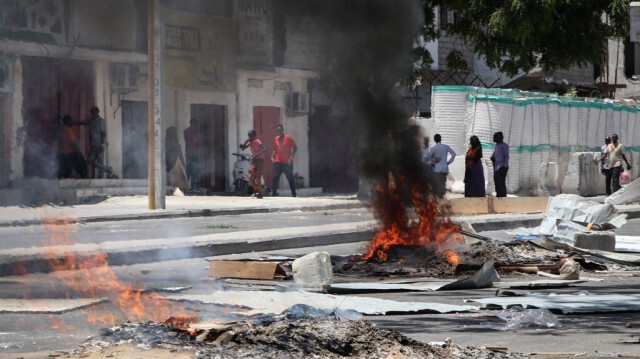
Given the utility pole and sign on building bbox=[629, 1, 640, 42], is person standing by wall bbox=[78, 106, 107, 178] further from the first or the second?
sign on building bbox=[629, 1, 640, 42]

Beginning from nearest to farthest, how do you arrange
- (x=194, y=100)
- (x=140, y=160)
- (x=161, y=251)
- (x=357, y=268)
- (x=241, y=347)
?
(x=241, y=347) < (x=357, y=268) < (x=161, y=251) < (x=194, y=100) < (x=140, y=160)

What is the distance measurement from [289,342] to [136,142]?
16.7 meters

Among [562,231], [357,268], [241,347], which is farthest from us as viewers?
[562,231]

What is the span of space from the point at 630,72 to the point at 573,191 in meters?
18.1

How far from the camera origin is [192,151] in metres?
25.6

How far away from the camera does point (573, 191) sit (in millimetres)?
29109

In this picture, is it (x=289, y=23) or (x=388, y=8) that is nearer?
(x=289, y=23)

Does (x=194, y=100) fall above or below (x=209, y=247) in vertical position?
above

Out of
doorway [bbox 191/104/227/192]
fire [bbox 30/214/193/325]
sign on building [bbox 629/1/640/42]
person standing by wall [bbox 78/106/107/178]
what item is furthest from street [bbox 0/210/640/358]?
doorway [bbox 191/104/227/192]

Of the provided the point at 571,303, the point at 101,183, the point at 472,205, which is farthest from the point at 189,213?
the point at 571,303

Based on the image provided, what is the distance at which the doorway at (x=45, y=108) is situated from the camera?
11.1 meters

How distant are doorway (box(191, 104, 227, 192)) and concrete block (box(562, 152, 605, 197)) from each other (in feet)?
27.1

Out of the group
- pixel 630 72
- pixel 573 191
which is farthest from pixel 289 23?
pixel 630 72

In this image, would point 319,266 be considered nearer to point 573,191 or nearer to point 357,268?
point 357,268
